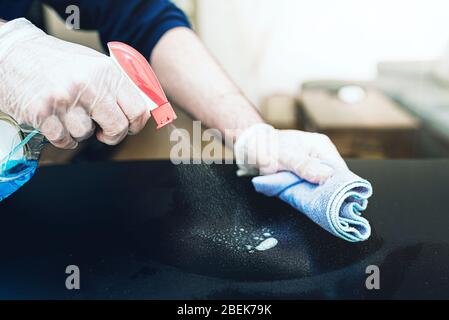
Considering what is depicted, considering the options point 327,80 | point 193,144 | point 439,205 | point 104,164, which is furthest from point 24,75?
point 327,80

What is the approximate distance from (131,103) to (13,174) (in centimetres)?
24

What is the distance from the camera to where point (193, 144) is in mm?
1506

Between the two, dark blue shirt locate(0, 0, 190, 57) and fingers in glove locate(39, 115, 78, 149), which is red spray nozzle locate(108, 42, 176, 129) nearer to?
fingers in glove locate(39, 115, 78, 149)

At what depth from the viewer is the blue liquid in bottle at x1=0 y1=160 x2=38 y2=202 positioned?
713 millimetres

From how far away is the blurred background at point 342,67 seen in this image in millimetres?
1974

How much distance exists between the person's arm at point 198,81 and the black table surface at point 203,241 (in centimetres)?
16

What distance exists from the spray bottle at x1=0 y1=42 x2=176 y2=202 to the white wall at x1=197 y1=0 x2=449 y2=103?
1.40 m

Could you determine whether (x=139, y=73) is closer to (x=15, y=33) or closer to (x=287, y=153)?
(x=15, y=33)

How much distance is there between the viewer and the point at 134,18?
1.04 metres

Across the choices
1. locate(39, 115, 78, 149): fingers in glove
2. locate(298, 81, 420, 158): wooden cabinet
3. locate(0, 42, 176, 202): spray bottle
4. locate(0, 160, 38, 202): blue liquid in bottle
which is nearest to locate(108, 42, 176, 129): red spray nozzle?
locate(0, 42, 176, 202): spray bottle

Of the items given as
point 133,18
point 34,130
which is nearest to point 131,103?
point 34,130

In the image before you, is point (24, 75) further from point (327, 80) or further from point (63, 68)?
point (327, 80)

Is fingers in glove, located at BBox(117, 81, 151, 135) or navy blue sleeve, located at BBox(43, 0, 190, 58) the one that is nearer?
fingers in glove, located at BBox(117, 81, 151, 135)

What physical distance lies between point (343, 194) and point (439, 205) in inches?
9.6
